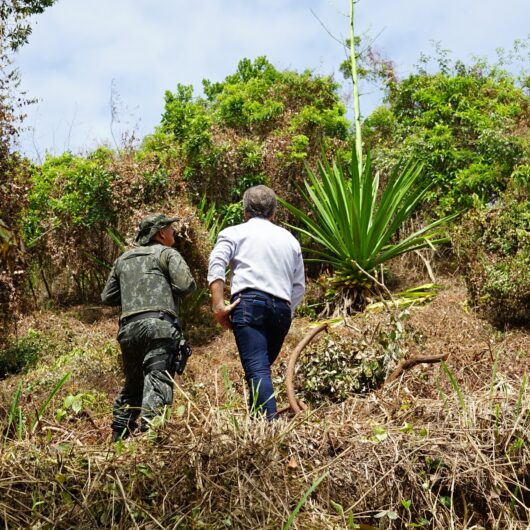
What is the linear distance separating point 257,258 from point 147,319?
0.98 metres

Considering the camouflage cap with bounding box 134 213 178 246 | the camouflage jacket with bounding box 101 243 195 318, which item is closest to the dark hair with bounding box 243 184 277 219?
the camouflage jacket with bounding box 101 243 195 318

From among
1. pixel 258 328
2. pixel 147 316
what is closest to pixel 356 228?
pixel 147 316

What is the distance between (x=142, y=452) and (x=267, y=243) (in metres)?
1.83

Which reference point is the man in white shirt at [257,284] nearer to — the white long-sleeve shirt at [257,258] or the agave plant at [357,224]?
the white long-sleeve shirt at [257,258]

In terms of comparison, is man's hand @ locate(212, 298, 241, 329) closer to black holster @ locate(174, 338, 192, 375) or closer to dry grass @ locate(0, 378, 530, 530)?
black holster @ locate(174, 338, 192, 375)

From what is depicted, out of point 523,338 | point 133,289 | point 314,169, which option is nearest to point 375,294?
point 523,338

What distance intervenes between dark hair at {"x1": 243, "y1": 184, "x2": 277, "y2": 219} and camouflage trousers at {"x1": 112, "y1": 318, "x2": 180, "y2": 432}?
0.97 metres

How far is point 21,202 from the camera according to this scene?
8727mm

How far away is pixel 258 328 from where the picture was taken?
13.3ft

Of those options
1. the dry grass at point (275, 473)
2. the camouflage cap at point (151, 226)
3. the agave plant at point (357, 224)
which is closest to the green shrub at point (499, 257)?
the agave plant at point (357, 224)

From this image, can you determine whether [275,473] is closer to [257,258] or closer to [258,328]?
[258,328]

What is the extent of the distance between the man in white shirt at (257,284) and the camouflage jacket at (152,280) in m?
0.73

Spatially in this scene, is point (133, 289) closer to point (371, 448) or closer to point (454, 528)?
point (371, 448)

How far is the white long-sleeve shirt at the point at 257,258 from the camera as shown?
13.5 ft
